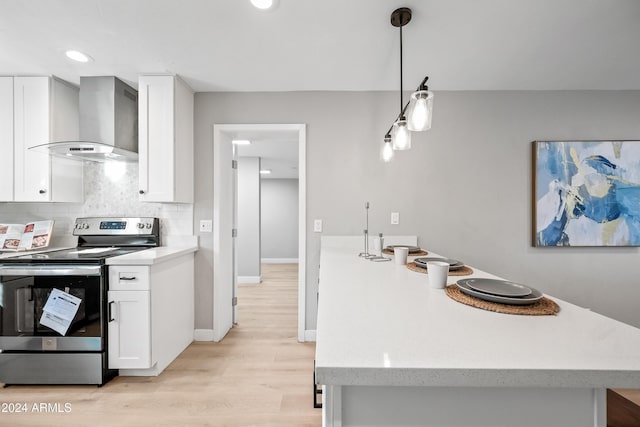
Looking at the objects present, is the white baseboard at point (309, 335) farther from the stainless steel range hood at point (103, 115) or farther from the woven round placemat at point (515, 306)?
the stainless steel range hood at point (103, 115)

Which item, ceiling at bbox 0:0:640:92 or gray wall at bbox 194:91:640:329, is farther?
gray wall at bbox 194:91:640:329

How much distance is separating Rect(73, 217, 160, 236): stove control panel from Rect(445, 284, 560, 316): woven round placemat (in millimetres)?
2547

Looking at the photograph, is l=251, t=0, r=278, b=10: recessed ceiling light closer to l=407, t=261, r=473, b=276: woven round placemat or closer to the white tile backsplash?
l=407, t=261, r=473, b=276: woven round placemat

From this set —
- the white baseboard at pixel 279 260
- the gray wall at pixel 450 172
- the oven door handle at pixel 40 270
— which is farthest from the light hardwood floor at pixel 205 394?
the white baseboard at pixel 279 260

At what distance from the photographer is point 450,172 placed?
2.58m

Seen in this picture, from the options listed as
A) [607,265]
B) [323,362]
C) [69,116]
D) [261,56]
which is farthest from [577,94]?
[69,116]

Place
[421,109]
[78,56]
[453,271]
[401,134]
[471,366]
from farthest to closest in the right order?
[78,56]
[401,134]
[453,271]
[421,109]
[471,366]

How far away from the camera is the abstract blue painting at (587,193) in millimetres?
2475

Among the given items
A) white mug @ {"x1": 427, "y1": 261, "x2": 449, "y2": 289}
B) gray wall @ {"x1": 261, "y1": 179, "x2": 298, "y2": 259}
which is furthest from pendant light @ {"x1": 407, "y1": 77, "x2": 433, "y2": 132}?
gray wall @ {"x1": 261, "y1": 179, "x2": 298, "y2": 259}

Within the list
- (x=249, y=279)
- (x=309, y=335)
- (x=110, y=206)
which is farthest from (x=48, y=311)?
(x=249, y=279)

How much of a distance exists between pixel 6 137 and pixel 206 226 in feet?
5.69

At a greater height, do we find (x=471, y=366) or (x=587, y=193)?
(x=587, y=193)

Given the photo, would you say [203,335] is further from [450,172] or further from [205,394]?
[450,172]

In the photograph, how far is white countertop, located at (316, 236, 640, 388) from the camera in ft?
1.79
